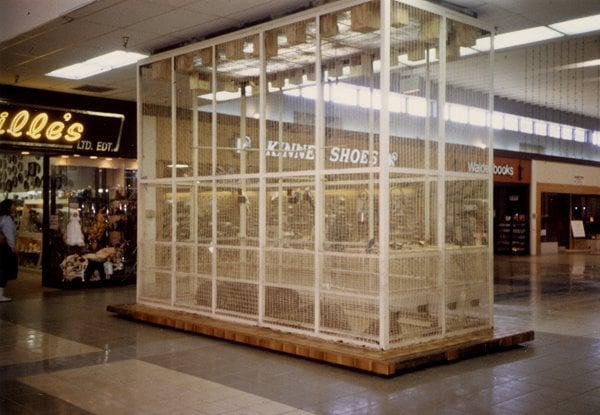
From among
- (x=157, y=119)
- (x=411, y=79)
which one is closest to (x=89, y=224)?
(x=157, y=119)

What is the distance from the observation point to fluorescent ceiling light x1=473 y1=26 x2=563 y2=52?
7891 mm

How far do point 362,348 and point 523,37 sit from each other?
190 inches

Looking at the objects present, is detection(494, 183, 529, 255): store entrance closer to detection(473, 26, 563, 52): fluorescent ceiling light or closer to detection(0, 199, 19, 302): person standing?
detection(473, 26, 563, 52): fluorescent ceiling light

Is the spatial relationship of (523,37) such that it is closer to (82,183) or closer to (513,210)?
(82,183)

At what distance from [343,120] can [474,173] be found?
1.65 m

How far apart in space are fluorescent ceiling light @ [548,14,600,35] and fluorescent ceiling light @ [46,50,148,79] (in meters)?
5.79

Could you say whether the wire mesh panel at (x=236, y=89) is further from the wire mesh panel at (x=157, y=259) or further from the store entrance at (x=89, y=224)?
the store entrance at (x=89, y=224)

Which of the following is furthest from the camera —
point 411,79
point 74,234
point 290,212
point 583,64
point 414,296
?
point 583,64

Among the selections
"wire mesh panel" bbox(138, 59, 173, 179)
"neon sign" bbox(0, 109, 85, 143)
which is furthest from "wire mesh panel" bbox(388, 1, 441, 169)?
"neon sign" bbox(0, 109, 85, 143)

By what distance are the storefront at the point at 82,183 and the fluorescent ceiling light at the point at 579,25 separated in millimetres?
8359

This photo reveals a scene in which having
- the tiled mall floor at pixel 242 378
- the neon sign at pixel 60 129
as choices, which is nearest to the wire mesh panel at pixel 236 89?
the tiled mall floor at pixel 242 378

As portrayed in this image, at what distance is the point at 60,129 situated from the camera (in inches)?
453

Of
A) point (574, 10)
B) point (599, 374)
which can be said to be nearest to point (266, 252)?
point (599, 374)

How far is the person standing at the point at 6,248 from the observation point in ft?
34.4
